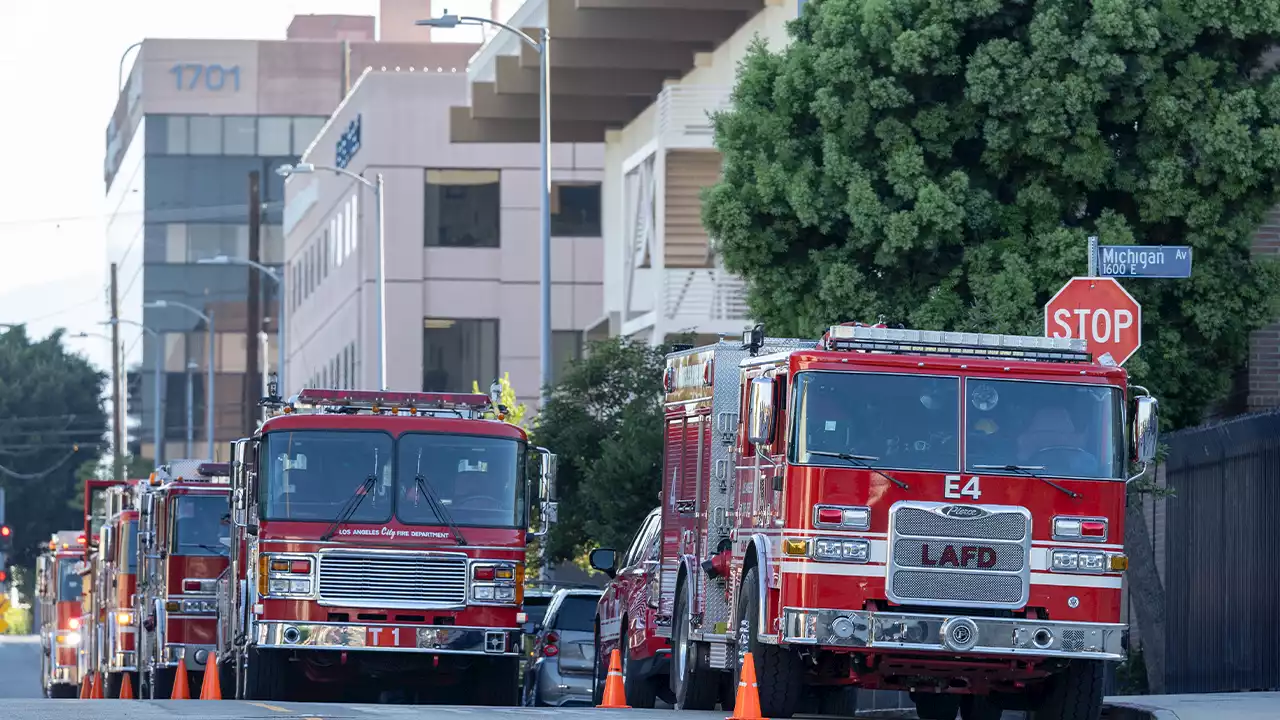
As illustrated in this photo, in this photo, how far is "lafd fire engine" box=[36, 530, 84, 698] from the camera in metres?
43.2

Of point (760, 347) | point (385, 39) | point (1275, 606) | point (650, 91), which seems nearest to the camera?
point (760, 347)

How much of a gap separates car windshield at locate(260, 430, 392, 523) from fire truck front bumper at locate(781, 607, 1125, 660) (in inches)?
260

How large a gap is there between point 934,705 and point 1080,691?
347 cm

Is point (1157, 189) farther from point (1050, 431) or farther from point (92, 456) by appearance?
point (92, 456)

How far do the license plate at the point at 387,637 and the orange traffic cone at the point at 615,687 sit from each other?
2139mm

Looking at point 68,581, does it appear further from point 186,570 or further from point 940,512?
point 940,512

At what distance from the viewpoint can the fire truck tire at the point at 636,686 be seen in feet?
74.6

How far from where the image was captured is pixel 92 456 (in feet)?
384

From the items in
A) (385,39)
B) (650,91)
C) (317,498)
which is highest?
(385,39)

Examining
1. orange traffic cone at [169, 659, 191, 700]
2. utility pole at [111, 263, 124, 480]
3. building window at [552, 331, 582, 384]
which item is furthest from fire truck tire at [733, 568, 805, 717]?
utility pole at [111, 263, 124, 480]

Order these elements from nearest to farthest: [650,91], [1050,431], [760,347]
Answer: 1. [1050,431]
2. [760,347]
3. [650,91]

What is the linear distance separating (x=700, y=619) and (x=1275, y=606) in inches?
214

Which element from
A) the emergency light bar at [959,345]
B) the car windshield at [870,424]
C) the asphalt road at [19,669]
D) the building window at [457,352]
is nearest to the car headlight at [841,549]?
the car windshield at [870,424]

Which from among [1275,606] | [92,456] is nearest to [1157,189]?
[1275,606]
